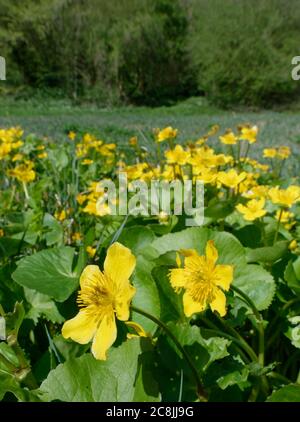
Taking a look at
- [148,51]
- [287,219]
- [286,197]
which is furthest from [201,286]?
[148,51]

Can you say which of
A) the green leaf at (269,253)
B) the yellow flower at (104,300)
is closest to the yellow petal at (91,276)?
the yellow flower at (104,300)

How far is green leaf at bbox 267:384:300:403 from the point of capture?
0.61 metres

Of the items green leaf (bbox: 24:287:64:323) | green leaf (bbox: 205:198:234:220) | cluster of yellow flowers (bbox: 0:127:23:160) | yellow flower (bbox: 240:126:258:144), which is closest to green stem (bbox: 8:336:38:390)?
green leaf (bbox: 24:287:64:323)

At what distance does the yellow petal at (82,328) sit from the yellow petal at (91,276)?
0.12 feet

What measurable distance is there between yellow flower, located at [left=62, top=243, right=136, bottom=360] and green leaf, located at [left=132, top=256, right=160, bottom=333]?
0.18m

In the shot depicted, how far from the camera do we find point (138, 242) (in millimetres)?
1014

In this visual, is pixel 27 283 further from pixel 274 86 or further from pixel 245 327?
pixel 274 86

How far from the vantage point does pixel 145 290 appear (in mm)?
823

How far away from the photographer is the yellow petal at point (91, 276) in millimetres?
623

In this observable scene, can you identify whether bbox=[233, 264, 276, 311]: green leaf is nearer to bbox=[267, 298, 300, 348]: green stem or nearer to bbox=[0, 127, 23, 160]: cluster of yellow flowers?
bbox=[267, 298, 300, 348]: green stem

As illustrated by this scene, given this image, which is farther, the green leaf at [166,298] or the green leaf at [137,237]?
the green leaf at [137,237]

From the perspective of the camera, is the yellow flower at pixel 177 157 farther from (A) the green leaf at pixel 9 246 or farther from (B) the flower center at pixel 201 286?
(B) the flower center at pixel 201 286

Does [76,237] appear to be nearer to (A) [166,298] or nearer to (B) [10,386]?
(A) [166,298]
